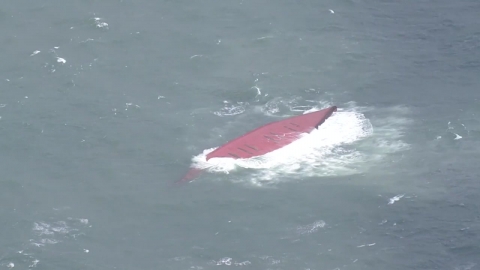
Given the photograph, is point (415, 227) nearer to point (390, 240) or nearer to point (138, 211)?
point (390, 240)

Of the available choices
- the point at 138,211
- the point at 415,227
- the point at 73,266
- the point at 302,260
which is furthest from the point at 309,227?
the point at 73,266

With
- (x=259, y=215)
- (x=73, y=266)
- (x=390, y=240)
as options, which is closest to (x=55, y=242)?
(x=73, y=266)

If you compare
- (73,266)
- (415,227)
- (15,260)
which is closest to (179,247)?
(73,266)

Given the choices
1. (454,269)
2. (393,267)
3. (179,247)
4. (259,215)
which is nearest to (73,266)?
(179,247)

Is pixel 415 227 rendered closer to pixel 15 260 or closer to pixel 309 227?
pixel 309 227

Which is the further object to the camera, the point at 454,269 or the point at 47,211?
the point at 47,211

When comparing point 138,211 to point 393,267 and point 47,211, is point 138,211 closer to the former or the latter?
point 47,211

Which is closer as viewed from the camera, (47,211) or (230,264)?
(230,264)
